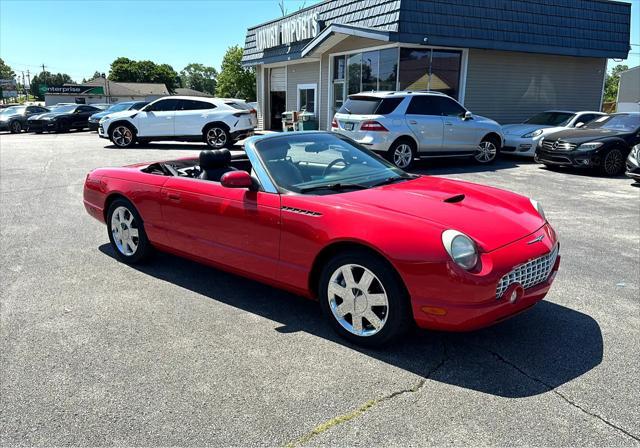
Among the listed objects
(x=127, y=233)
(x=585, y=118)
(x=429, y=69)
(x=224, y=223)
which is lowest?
(x=127, y=233)

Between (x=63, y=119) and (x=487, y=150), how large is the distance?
74.6 feet

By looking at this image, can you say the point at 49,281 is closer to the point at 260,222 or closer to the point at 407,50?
the point at 260,222

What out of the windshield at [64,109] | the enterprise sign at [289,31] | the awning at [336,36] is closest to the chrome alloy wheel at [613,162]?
the awning at [336,36]

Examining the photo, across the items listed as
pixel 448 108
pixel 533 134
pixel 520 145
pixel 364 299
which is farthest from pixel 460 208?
pixel 533 134

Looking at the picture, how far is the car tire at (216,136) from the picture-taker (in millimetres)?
16906

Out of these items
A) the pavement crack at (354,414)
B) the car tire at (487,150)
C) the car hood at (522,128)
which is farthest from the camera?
the car hood at (522,128)

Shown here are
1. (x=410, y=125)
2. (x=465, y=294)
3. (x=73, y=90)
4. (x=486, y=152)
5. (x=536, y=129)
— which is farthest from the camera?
(x=73, y=90)

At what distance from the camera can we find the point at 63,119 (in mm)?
26719

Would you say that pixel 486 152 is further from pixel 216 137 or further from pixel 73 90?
pixel 73 90

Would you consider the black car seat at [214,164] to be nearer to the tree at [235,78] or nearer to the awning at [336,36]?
the awning at [336,36]

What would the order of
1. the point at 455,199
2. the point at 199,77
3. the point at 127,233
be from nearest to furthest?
the point at 455,199 < the point at 127,233 < the point at 199,77

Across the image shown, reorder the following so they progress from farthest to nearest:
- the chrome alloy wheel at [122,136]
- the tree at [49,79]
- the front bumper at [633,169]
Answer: the tree at [49,79]
the chrome alloy wheel at [122,136]
the front bumper at [633,169]

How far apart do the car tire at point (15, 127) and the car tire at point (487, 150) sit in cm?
2544

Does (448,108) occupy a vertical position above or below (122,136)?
above
